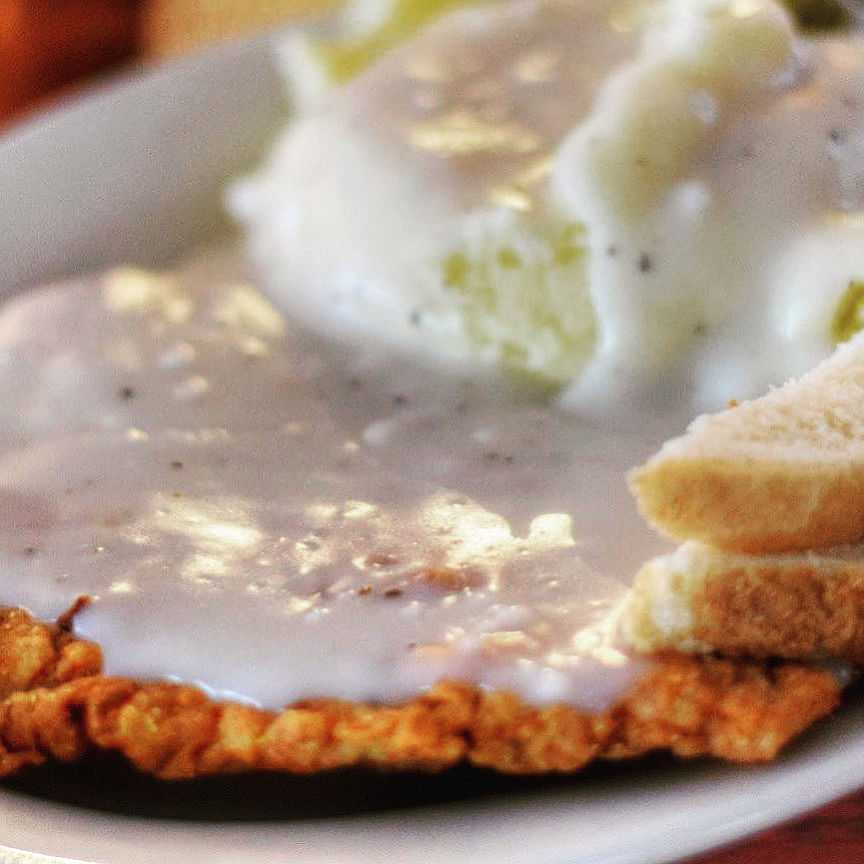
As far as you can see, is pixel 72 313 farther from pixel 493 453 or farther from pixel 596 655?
pixel 596 655

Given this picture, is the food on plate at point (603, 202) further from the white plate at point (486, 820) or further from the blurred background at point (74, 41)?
the blurred background at point (74, 41)

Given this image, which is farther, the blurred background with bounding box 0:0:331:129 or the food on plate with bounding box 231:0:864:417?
the blurred background with bounding box 0:0:331:129

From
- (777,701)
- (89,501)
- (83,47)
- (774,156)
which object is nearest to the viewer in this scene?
(777,701)

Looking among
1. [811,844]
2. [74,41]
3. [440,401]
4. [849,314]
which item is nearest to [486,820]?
[811,844]

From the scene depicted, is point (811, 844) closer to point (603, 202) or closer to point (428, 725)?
point (428, 725)

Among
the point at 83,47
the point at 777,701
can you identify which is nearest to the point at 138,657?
the point at 777,701

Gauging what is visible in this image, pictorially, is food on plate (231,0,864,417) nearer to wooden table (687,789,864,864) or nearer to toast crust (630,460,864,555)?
toast crust (630,460,864,555)

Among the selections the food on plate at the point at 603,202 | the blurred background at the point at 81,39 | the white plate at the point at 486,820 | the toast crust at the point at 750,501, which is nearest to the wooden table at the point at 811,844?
the white plate at the point at 486,820

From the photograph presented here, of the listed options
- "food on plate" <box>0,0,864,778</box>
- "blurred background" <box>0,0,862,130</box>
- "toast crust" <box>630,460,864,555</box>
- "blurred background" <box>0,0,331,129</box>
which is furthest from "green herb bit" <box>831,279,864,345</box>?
"blurred background" <box>0,0,331,129</box>
